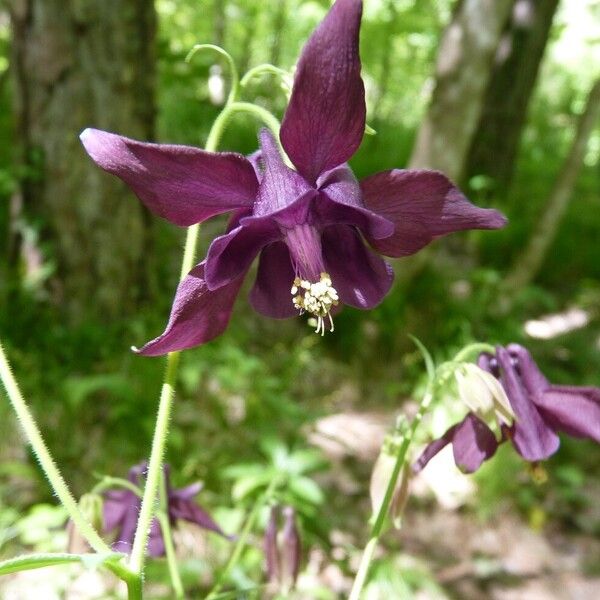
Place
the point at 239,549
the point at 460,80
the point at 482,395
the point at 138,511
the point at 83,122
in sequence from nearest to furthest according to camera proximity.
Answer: the point at 482,395
the point at 239,549
the point at 138,511
the point at 83,122
the point at 460,80

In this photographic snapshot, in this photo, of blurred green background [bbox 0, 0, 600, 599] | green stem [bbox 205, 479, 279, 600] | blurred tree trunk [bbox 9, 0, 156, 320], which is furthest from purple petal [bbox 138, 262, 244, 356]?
blurred tree trunk [bbox 9, 0, 156, 320]

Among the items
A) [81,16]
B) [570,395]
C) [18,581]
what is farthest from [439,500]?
[81,16]

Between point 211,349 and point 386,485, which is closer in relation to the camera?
point 386,485

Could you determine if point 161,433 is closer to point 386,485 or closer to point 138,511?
point 386,485

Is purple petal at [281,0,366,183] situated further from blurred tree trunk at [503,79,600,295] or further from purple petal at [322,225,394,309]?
blurred tree trunk at [503,79,600,295]

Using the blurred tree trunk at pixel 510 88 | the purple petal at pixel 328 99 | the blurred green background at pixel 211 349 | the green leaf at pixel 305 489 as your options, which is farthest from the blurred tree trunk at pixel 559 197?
the purple petal at pixel 328 99

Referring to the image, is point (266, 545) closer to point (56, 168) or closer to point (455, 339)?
point (56, 168)

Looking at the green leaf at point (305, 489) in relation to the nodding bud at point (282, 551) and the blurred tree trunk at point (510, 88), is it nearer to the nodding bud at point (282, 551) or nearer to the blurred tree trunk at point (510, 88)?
the nodding bud at point (282, 551)

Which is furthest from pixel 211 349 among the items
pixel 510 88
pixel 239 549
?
pixel 510 88
